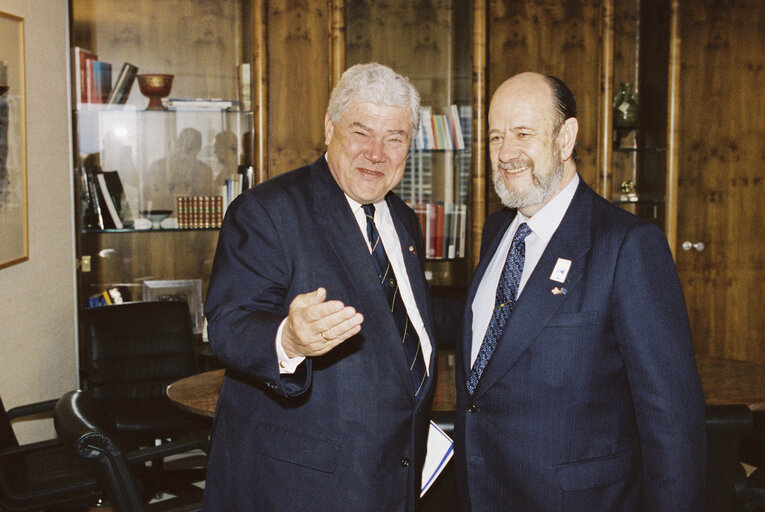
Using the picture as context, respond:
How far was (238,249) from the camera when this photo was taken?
165 centimetres

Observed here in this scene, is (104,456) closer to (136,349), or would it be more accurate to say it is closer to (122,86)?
(136,349)

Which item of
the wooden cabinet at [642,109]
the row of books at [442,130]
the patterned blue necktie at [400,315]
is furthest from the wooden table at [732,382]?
the row of books at [442,130]

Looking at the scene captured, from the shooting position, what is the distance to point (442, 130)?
4465mm

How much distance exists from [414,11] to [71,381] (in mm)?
2992

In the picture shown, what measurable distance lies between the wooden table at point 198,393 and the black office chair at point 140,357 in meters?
0.75

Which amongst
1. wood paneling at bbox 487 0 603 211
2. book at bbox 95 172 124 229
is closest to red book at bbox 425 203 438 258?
wood paneling at bbox 487 0 603 211

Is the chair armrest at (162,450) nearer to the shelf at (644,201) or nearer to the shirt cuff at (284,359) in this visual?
the shirt cuff at (284,359)

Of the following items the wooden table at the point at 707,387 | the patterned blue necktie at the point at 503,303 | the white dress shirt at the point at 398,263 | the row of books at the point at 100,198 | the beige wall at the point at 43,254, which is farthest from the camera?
the row of books at the point at 100,198

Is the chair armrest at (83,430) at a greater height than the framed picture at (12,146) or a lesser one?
lesser

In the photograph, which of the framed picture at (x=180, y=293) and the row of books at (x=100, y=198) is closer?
the row of books at (x=100, y=198)

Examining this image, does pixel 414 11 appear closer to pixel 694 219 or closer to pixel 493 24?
pixel 493 24

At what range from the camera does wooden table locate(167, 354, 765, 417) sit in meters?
2.56

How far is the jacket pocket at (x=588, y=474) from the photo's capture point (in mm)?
1650

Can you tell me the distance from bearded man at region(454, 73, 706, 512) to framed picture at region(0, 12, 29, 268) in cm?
232
